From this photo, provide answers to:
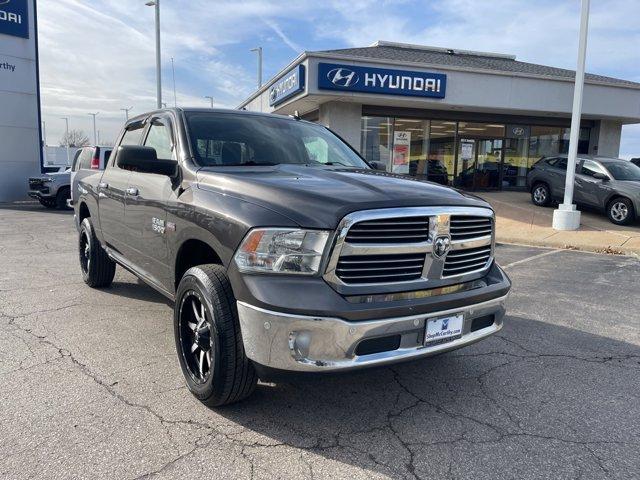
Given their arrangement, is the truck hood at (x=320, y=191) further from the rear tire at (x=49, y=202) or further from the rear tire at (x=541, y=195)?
the rear tire at (x=49, y=202)

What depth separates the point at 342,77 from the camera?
15.0 m

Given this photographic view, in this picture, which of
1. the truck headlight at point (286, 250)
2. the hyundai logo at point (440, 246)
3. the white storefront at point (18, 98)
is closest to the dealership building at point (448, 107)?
the white storefront at point (18, 98)

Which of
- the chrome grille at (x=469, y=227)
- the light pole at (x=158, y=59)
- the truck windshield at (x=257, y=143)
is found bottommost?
the chrome grille at (x=469, y=227)

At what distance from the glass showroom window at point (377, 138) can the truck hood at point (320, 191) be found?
47.1 ft

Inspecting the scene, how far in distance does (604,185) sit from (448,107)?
6.27m

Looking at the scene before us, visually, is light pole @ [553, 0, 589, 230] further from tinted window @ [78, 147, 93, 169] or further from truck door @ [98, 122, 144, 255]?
tinted window @ [78, 147, 93, 169]

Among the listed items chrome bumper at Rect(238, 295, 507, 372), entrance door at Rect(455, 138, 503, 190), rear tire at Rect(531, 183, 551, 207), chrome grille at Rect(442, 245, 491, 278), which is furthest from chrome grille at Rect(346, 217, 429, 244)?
entrance door at Rect(455, 138, 503, 190)

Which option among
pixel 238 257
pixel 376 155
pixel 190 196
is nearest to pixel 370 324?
pixel 238 257

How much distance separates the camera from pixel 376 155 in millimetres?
18141

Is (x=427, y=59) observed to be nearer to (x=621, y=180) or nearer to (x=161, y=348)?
(x=621, y=180)

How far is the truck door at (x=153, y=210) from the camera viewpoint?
3824mm

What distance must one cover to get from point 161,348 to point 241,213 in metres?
1.89

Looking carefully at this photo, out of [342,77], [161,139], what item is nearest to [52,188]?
[342,77]

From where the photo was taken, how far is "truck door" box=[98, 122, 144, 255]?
477 centimetres
